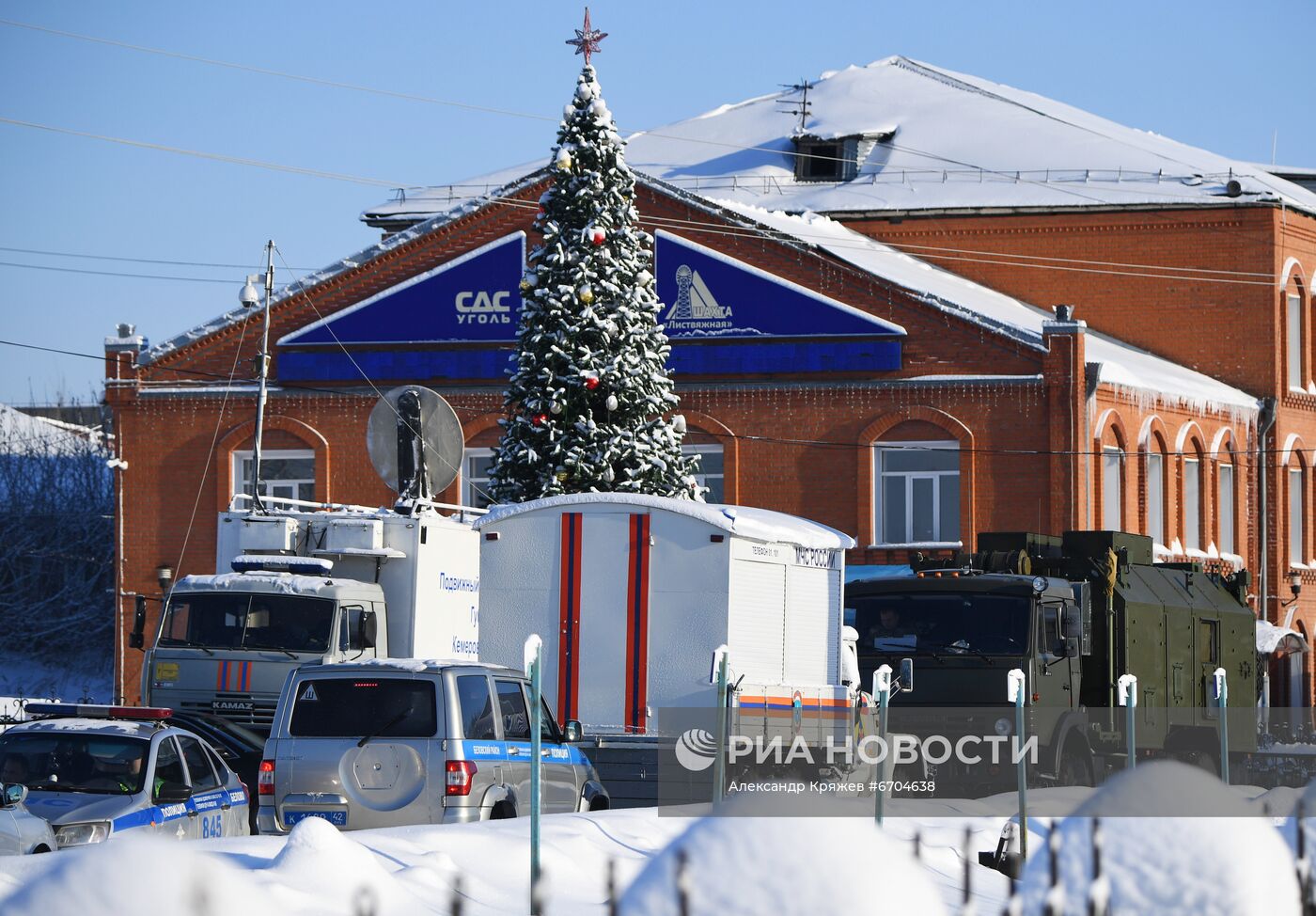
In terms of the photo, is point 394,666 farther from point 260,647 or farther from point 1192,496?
point 1192,496

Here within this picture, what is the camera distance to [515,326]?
39.4 meters

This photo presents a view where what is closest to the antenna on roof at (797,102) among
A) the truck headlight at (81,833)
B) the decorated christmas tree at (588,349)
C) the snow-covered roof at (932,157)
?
the snow-covered roof at (932,157)

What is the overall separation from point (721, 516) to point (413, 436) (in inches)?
395

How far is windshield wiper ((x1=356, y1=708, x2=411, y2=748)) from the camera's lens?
48.8ft

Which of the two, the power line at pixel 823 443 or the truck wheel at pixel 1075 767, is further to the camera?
the power line at pixel 823 443

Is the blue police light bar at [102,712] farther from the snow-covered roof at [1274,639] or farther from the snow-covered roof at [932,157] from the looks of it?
the snow-covered roof at [932,157]

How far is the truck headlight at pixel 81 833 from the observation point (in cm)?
1370

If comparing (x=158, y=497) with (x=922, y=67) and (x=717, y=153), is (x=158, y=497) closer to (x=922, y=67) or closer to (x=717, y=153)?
(x=717, y=153)

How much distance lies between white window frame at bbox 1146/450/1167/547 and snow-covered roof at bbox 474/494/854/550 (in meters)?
21.5

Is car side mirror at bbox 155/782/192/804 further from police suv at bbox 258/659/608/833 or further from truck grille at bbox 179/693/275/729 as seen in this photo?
truck grille at bbox 179/693/275/729

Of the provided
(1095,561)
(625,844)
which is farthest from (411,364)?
(625,844)

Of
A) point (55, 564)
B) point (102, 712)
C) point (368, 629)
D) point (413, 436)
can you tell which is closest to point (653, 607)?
point (368, 629)

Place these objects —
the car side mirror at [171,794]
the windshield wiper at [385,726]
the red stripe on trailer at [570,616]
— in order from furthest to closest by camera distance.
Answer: the red stripe on trailer at [570,616]
the windshield wiper at [385,726]
the car side mirror at [171,794]

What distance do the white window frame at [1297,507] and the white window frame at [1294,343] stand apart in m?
2.04
